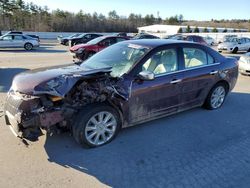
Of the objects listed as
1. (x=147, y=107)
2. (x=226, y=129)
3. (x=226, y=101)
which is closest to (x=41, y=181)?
(x=147, y=107)

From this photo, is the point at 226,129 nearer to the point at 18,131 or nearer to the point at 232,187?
the point at 232,187

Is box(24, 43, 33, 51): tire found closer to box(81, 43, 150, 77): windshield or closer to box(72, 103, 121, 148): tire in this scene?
box(81, 43, 150, 77): windshield

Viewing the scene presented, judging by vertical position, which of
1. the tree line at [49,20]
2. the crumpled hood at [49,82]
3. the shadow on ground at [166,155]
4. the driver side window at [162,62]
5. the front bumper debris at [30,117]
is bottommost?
the shadow on ground at [166,155]

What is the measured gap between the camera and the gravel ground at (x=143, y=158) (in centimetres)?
339

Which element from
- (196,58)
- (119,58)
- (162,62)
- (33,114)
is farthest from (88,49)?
(33,114)

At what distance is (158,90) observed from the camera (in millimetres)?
4793

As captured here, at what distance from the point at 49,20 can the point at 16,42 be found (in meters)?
41.0

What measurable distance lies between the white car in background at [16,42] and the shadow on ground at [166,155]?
1918 cm

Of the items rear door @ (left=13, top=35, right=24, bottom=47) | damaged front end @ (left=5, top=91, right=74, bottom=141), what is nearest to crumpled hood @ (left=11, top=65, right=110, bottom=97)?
damaged front end @ (left=5, top=91, right=74, bottom=141)

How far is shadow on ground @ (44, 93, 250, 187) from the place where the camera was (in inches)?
136

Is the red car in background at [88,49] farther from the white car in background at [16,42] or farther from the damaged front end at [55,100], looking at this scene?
the damaged front end at [55,100]

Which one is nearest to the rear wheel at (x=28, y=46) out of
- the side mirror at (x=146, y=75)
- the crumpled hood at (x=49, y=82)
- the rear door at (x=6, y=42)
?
the rear door at (x=6, y=42)

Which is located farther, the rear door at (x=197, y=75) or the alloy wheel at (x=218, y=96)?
the alloy wheel at (x=218, y=96)

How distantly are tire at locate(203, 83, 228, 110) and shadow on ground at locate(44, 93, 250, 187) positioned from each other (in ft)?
2.22
